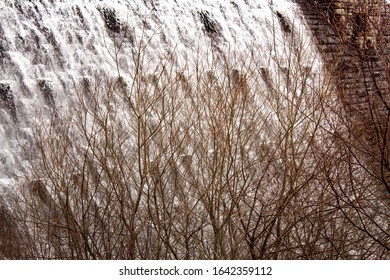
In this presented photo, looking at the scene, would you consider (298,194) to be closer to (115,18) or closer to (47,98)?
(47,98)

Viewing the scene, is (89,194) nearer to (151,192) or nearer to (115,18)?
(151,192)

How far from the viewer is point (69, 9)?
8.34 m

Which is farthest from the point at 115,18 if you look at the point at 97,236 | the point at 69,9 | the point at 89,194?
the point at 97,236

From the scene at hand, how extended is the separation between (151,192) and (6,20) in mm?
3043

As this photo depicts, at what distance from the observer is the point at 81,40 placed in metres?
8.22

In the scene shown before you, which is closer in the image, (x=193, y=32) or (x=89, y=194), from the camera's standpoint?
(x=89, y=194)

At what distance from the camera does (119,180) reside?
591 cm

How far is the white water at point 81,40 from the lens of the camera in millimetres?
7477

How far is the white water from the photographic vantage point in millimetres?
7477

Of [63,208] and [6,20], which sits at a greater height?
[6,20]
